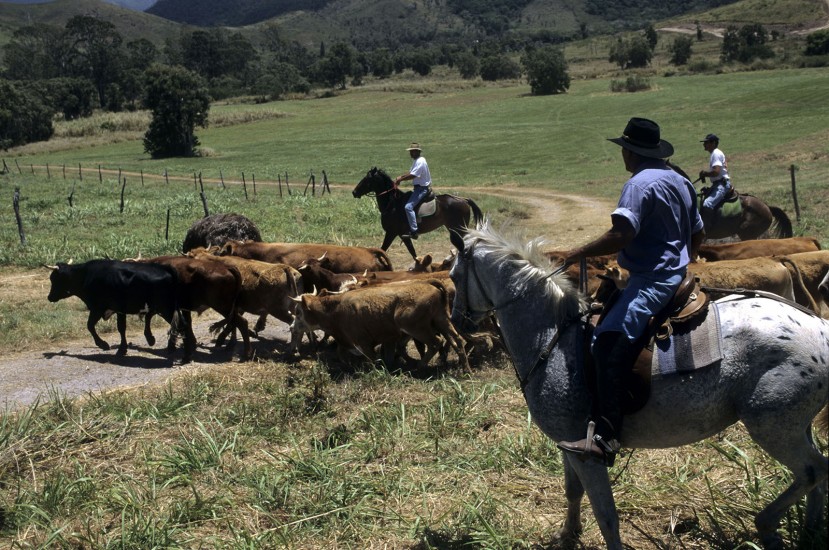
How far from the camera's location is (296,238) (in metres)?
23.4

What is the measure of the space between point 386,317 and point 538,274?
5.95 m

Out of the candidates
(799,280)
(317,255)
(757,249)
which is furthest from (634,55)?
(799,280)

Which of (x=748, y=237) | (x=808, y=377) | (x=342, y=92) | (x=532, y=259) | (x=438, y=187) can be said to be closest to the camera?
(x=808, y=377)

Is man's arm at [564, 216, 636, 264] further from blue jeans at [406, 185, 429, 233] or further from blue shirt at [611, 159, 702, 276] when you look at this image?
blue jeans at [406, 185, 429, 233]

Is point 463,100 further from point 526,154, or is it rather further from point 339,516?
point 339,516

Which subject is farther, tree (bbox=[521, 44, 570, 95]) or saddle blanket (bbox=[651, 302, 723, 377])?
tree (bbox=[521, 44, 570, 95])

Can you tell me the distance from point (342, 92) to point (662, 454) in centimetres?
11137

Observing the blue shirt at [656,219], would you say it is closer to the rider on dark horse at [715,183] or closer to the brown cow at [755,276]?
the brown cow at [755,276]

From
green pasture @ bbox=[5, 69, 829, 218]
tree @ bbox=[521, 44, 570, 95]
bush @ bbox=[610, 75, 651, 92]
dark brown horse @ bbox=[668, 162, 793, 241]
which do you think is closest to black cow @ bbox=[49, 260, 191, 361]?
dark brown horse @ bbox=[668, 162, 793, 241]

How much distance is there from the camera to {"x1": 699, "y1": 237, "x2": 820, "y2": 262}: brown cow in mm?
12758

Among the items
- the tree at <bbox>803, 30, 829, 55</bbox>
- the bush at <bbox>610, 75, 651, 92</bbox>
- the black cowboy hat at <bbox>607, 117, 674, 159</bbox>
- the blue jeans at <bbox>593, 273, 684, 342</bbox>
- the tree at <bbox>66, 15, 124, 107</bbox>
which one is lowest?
the blue jeans at <bbox>593, 273, 684, 342</bbox>

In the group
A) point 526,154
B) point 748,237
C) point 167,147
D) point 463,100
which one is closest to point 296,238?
point 748,237

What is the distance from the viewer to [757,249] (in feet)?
42.5

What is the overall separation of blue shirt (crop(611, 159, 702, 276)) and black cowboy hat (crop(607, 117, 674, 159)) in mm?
130
